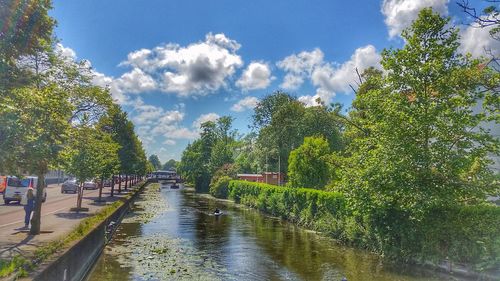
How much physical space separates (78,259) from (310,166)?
24214 millimetres

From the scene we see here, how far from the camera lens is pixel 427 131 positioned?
17000 millimetres

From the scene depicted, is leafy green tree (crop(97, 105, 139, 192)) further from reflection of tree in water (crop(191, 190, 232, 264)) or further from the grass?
the grass

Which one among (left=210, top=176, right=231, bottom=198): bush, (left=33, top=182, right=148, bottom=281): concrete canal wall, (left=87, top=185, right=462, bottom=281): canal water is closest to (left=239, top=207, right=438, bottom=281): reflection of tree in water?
(left=87, top=185, right=462, bottom=281): canal water

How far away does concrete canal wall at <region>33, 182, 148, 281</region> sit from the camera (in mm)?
9466

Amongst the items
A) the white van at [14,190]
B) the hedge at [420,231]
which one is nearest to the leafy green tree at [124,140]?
the white van at [14,190]

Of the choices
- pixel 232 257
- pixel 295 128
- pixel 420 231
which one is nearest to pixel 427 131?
pixel 420 231

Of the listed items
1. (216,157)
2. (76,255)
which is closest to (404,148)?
(76,255)

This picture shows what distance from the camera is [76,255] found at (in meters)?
12.7

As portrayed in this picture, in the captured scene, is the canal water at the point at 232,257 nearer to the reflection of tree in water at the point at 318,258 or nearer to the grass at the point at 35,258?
the reflection of tree in water at the point at 318,258

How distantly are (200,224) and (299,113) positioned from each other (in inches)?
995

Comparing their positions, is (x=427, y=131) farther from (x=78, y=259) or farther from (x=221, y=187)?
(x=221, y=187)

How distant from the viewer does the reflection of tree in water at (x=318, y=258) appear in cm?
1593

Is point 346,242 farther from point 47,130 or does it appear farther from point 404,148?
point 47,130

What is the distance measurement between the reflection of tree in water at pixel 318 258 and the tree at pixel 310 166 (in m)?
6.78
